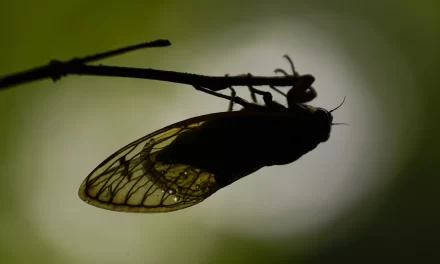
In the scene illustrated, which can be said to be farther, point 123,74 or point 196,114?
point 196,114

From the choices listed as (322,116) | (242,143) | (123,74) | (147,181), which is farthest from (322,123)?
(123,74)

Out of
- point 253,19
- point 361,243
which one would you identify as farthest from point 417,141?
point 253,19

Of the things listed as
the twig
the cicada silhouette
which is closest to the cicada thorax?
the cicada silhouette

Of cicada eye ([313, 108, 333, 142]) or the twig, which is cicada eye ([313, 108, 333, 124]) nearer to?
cicada eye ([313, 108, 333, 142])

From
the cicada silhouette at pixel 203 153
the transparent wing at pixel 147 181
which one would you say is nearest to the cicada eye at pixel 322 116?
the cicada silhouette at pixel 203 153

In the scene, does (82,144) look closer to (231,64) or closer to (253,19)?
(231,64)

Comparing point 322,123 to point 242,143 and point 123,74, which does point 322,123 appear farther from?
point 123,74
